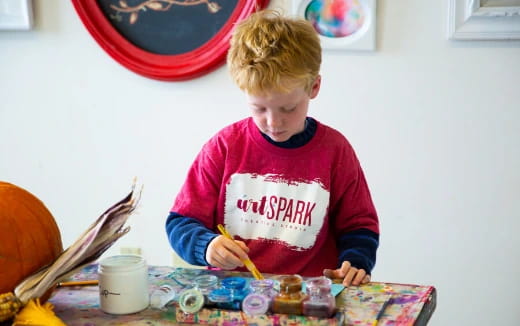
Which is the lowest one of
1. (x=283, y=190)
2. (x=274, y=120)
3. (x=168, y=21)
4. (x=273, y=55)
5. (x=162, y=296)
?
(x=162, y=296)

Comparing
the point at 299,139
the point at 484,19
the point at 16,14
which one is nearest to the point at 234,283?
the point at 299,139

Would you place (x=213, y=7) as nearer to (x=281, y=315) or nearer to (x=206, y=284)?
(x=206, y=284)

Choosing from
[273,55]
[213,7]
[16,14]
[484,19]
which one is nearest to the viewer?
[273,55]

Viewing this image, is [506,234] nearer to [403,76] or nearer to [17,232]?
[403,76]

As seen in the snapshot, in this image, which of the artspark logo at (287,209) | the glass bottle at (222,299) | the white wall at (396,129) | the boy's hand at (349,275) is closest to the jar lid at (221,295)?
the glass bottle at (222,299)

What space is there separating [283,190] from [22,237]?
20.8 inches

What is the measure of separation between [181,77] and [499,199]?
104 centimetres

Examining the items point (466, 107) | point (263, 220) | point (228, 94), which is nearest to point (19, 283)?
point (263, 220)

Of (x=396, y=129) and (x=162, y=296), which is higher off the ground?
(x=396, y=129)

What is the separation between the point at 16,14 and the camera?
92.2 inches

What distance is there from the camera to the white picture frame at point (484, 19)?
187 centimetres

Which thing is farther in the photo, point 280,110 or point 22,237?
point 280,110

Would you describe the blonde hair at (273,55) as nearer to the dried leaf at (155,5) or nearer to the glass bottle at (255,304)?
the glass bottle at (255,304)

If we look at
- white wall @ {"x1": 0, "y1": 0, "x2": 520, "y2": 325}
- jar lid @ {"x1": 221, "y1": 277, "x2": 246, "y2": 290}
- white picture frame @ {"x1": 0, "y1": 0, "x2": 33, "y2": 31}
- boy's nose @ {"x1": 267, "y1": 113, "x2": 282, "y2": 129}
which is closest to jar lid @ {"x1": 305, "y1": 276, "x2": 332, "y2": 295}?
jar lid @ {"x1": 221, "y1": 277, "x2": 246, "y2": 290}
